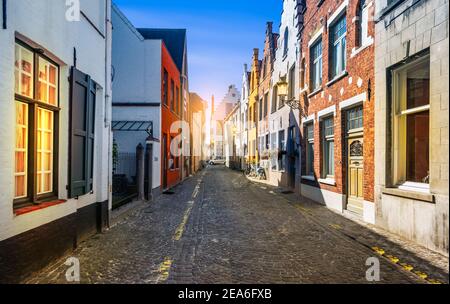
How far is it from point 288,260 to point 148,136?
10828 mm

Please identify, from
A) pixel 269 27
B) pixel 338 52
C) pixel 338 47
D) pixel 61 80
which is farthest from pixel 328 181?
pixel 269 27

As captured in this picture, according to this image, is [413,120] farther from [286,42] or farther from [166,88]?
[286,42]

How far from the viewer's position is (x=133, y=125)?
15.4m

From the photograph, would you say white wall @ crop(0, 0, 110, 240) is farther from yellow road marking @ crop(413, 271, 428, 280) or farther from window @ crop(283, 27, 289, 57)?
window @ crop(283, 27, 289, 57)

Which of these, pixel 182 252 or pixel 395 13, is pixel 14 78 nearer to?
A: pixel 182 252

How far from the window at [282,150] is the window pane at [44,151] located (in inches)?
556

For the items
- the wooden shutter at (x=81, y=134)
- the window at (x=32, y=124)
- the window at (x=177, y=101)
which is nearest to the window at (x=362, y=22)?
the wooden shutter at (x=81, y=134)

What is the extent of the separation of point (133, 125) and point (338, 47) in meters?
9.30

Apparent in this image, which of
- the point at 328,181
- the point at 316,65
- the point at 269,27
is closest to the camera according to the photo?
the point at 328,181

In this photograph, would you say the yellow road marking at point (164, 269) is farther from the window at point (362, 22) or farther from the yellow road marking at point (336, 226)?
the window at point (362, 22)

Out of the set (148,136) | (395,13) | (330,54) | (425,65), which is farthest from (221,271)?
(148,136)

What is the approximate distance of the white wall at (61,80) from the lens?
13.1ft

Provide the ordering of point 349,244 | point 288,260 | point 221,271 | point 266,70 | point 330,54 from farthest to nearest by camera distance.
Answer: point 266,70
point 330,54
point 349,244
point 288,260
point 221,271
